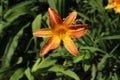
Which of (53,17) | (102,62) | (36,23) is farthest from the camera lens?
(36,23)

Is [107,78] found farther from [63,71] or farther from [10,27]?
[10,27]

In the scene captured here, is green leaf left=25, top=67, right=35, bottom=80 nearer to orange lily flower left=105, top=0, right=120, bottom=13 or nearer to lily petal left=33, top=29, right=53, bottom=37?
lily petal left=33, top=29, right=53, bottom=37

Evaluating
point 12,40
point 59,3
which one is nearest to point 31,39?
point 12,40

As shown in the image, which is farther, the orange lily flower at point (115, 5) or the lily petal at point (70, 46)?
the orange lily flower at point (115, 5)

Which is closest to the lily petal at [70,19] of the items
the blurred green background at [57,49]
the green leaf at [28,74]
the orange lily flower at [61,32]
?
the orange lily flower at [61,32]

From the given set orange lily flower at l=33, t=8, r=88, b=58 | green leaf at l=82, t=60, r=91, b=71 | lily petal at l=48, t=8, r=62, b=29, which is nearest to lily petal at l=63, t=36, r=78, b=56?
orange lily flower at l=33, t=8, r=88, b=58

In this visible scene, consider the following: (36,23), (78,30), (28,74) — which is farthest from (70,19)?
(28,74)

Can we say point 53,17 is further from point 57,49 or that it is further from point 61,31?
point 57,49

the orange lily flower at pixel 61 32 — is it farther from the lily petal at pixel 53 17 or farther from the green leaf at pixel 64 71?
the green leaf at pixel 64 71
